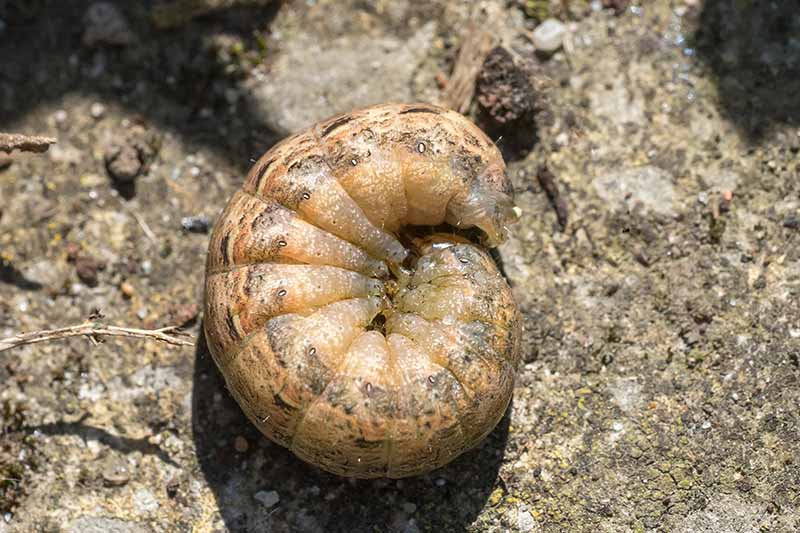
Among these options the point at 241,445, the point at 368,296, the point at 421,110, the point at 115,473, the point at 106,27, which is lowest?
the point at 115,473

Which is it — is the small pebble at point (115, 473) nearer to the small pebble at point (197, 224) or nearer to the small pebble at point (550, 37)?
the small pebble at point (197, 224)

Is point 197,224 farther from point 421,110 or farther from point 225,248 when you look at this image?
point 421,110

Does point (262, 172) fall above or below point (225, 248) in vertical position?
above

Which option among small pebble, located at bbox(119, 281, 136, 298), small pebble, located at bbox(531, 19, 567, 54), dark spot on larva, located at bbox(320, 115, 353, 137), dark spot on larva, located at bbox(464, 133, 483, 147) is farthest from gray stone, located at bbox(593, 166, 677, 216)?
small pebble, located at bbox(119, 281, 136, 298)

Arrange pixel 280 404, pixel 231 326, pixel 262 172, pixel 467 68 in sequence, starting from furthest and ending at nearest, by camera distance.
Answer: pixel 467 68
pixel 262 172
pixel 231 326
pixel 280 404

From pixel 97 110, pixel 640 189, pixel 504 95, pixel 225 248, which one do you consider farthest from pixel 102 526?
pixel 640 189

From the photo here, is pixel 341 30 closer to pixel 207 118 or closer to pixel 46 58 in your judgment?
pixel 207 118
